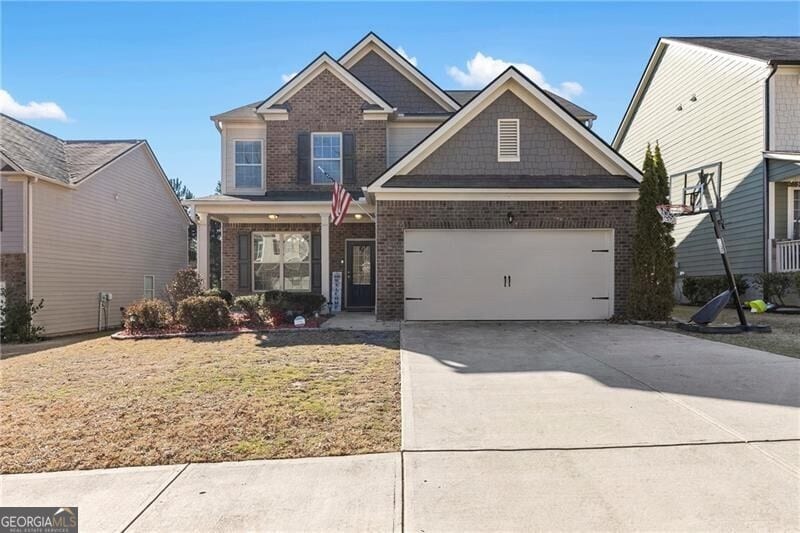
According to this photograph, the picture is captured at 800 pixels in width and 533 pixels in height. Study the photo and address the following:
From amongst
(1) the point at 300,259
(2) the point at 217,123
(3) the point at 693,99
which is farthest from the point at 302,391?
(3) the point at 693,99

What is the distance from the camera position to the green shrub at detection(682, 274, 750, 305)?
44.0 ft

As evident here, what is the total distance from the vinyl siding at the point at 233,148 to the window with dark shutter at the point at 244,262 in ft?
4.67

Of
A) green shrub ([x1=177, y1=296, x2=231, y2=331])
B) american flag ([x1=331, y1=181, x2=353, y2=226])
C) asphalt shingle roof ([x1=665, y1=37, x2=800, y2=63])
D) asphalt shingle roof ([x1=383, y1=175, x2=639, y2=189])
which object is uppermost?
asphalt shingle roof ([x1=665, y1=37, x2=800, y2=63])

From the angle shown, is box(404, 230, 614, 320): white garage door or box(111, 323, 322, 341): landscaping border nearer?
box(111, 323, 322, 341): landscaping border

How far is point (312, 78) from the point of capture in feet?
45.9

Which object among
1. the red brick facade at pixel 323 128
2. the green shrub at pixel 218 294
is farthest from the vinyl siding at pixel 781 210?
the green shrub at pixel 218 294

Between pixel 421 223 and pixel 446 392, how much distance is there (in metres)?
5.88

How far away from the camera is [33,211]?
12.4 metres

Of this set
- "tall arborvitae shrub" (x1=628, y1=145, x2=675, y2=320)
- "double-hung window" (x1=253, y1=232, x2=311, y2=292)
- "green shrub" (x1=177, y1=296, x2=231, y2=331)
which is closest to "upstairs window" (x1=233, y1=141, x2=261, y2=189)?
"double-hung window" (x1=253, y1=232, x2=311, y2=292)

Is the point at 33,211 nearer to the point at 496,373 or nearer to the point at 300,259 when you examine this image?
the point at 300,259

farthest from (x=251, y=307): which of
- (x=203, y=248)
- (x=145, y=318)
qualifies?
(x=203, y=248)

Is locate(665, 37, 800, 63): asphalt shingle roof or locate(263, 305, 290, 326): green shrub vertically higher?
locate(665, 37, 800, 63): asphalt shingle roof

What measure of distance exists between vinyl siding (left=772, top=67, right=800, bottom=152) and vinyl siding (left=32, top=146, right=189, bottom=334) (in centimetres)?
1999

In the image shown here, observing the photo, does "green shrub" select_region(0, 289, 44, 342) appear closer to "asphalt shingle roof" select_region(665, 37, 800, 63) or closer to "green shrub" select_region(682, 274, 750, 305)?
"green shrub" select_region(682, 274, 750, 305)
